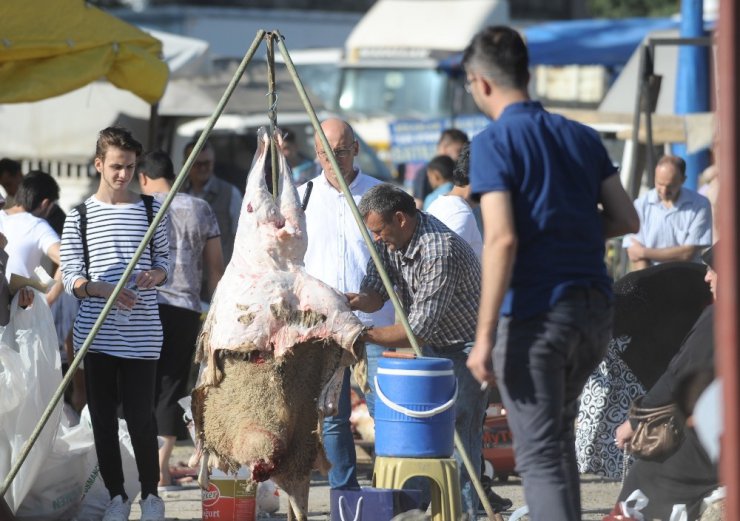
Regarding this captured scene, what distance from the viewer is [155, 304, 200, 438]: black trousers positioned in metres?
8.07

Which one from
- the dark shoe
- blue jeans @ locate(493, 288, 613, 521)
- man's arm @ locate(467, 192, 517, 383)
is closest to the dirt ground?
the dark shoe

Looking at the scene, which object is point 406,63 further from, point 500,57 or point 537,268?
point 537,268

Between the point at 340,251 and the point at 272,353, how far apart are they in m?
1.26

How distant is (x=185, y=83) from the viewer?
16000 mm

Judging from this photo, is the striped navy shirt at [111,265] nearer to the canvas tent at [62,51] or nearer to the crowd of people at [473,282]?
the crowd of people at [473,282]

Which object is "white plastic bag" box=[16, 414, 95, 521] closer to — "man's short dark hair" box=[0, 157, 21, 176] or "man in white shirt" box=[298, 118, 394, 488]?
"man in white shirt" box=[298, 118, 394, 488]

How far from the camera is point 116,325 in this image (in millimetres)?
6777

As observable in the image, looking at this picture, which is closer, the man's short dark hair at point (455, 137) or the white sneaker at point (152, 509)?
the white sneaker at point (152, 509)

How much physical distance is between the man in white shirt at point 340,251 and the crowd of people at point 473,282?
0.04ft

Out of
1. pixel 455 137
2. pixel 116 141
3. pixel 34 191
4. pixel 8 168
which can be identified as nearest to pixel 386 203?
pixel 116 141

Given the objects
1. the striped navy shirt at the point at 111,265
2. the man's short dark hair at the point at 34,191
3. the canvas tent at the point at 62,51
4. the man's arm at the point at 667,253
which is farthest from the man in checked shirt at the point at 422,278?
the man's arm at the point at 667,253

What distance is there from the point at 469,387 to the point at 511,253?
2.27 m

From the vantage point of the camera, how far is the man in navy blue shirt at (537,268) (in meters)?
4.50

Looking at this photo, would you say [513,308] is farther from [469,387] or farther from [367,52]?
[367,52]
